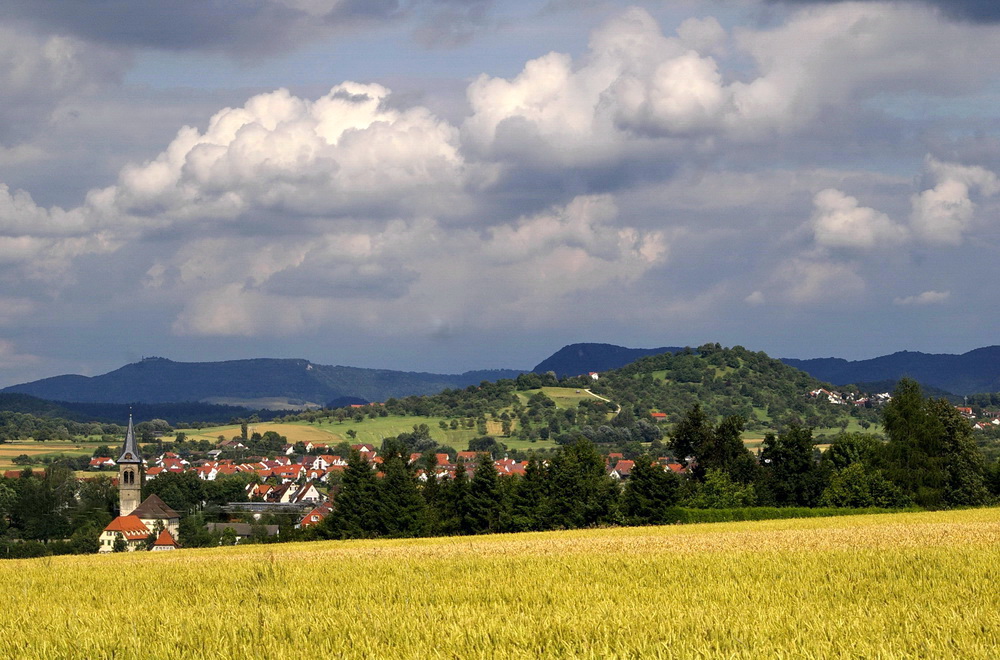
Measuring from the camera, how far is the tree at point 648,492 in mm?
69875

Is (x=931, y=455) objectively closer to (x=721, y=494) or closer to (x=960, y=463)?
(x=960, y=463)

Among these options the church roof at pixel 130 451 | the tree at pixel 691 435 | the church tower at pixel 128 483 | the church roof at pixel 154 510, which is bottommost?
the church roof at pixel 154 510

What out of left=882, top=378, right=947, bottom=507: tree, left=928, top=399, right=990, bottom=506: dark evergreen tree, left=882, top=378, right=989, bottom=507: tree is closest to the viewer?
left=882, top=378, right=947, bottom=507: tree

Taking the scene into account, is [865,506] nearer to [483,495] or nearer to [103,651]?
[483,495]

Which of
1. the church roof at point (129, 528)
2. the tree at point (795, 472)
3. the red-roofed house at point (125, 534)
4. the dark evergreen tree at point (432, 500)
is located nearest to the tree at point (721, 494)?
the tree at point (795, 472)

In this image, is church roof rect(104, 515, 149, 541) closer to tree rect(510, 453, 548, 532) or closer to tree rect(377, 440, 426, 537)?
tree rect(377, 440, 426, 537)

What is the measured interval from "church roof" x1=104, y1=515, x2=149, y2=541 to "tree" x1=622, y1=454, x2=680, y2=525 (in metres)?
94.7

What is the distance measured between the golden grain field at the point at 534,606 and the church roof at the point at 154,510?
152 metres

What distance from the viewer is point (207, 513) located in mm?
187375

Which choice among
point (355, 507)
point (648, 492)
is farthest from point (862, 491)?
point (355, 507)

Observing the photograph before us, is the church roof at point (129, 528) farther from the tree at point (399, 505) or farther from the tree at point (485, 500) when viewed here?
the tree at point (485, 500)

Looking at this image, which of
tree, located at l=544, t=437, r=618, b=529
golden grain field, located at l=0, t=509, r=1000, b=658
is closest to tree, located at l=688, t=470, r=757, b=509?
tree, located at l=544, t=437, r=618, b=529

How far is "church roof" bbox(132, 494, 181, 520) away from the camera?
559 ft

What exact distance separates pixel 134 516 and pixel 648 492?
375 ft
